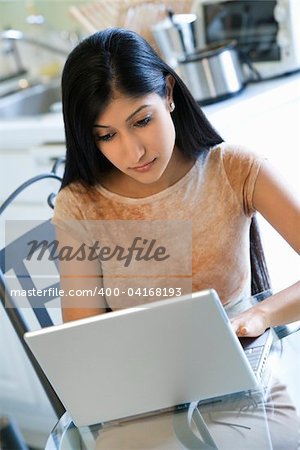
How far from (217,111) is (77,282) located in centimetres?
85

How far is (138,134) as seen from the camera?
1.22 meters

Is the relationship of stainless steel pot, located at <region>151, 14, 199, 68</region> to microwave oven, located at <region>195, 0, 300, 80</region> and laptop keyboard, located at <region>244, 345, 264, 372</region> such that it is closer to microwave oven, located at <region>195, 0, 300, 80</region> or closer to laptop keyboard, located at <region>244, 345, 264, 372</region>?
microwave oven, located at <region>195, 0, 300, 80</region>

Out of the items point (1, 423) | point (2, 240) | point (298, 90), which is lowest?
point (2, 240)

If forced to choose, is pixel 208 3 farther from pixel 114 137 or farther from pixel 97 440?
pixel 97 440

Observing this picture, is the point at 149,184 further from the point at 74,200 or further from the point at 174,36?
the point at 174,36

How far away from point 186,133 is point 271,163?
0.17 meters

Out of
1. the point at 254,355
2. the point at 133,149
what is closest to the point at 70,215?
the point at 133,149

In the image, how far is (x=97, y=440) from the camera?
3.60 ft

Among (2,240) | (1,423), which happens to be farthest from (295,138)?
(1,423)

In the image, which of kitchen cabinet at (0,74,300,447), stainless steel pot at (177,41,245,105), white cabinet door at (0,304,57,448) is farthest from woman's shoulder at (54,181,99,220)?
white cabinet door at (0,304,57,448)

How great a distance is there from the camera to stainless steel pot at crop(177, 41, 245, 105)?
83.0 inches

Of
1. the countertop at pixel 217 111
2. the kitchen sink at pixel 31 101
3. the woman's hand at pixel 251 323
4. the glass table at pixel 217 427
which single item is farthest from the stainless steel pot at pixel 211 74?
the glass table at pixel 217 427

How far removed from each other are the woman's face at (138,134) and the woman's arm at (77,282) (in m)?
0.20

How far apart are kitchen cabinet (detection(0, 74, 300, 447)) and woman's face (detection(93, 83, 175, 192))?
2.42ft
